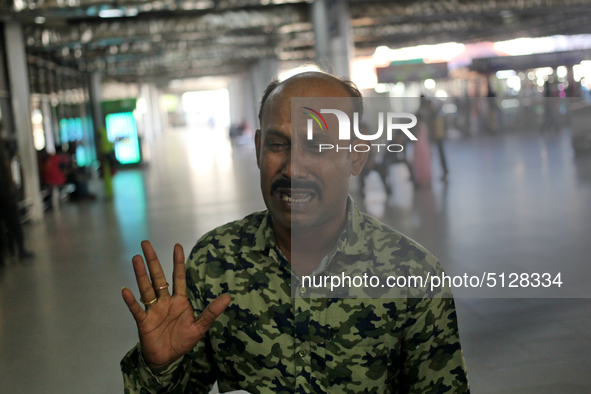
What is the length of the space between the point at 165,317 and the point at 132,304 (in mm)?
113

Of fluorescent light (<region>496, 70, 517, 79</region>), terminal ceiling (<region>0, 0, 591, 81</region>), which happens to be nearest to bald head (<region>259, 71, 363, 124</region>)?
terminal ceiling (<region>0, 0, 591, 81</region>)

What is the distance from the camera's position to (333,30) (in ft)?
37.9

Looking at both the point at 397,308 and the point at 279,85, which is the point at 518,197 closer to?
the point at 397,308

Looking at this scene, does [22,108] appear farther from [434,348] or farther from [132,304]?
[434,348]

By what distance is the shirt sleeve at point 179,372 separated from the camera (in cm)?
153

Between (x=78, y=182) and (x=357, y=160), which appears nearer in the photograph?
(x=357, y=160)

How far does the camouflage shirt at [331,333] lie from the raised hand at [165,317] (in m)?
0.07

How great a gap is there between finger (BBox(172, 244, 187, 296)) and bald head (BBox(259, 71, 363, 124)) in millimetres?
504

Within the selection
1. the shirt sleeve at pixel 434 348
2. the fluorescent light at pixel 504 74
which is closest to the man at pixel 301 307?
the shirt sleeve at pixel 434 348

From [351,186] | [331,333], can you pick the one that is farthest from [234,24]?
[331,333]

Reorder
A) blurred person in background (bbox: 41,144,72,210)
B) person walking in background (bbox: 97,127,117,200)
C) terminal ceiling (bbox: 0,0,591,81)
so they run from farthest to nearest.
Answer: person walking in background (bbox: 97,127,117,200) → blurred person in background (bbox: 41,144,72,210) → terminal ceiling (bbox: 0,0,591,81)

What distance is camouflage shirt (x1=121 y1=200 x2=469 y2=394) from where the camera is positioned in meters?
1.58

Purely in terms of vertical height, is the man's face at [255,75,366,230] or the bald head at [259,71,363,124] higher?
the bald head at [259,71,363,124]

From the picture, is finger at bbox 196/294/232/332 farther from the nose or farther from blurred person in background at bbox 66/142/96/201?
blurred person in background at bbox 66/142/96/201
